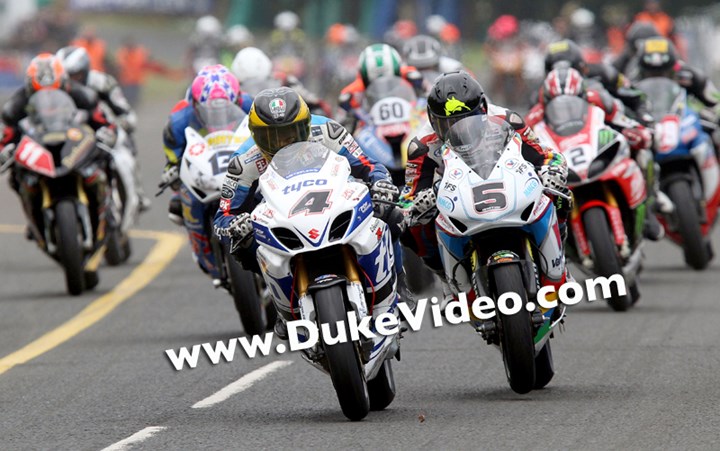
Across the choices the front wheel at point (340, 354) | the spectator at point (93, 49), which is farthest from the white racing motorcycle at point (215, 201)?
the spectator at point (93, 49)

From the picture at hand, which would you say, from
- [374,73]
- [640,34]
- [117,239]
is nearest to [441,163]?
[374,73]

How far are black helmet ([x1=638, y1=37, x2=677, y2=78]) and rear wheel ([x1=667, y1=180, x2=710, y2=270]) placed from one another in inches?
45.5

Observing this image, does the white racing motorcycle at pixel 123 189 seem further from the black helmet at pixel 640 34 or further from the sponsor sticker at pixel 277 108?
the sponsor sticker at pixel 277 108

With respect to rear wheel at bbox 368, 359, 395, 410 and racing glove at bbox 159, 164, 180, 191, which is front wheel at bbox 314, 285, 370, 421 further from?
racing glove at bbox 159, 164, 180, 191

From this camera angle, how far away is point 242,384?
1122 cm

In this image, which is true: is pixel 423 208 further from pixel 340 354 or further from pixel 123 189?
pixel 123 189

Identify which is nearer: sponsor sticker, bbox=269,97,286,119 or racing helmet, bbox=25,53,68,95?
sponsor sticker, bbox=269,97,286,119

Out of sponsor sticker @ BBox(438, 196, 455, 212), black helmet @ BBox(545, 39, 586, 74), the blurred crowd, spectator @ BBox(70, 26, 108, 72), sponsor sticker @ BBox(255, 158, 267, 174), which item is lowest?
the blurred crowd

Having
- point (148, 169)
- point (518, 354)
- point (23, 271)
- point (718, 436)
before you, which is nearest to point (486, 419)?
point (518, 354)

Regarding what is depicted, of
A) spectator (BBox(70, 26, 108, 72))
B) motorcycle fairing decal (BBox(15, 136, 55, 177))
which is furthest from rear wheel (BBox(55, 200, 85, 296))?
spectator (BBox(70, 26, 108, 72))

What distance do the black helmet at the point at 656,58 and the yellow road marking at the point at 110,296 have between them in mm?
4795

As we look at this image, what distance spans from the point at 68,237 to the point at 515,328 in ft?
22.1

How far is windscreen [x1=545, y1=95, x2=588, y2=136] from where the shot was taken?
14.0 m

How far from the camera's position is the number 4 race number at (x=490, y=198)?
389 inches
